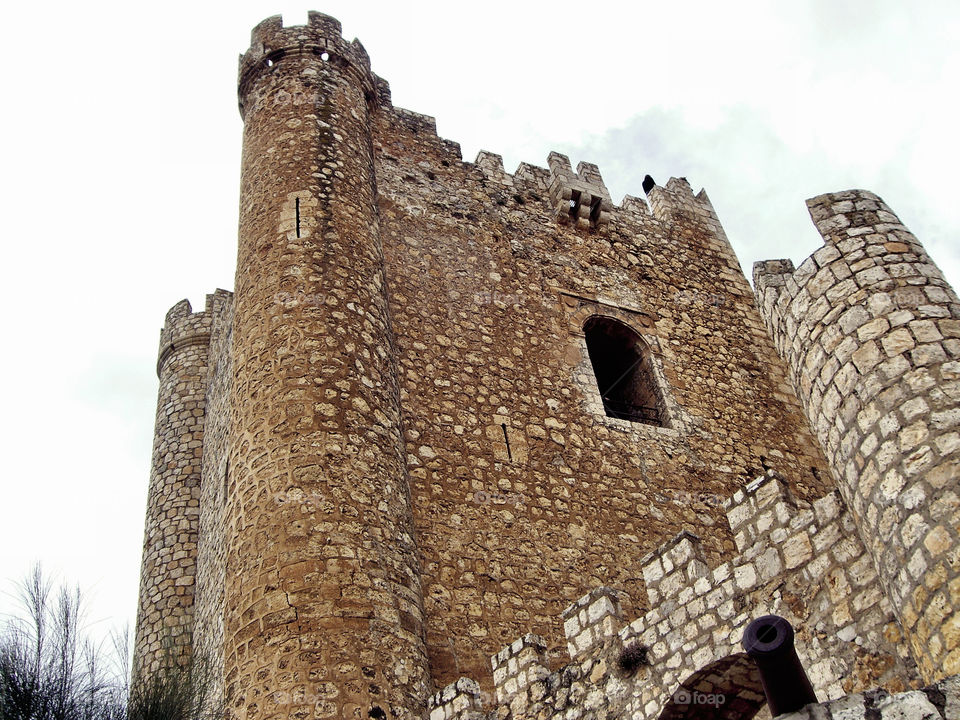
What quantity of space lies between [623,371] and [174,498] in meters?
5.78

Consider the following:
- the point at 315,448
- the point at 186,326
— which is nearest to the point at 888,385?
the point at 315,448

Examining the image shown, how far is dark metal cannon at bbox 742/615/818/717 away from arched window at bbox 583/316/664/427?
699cm

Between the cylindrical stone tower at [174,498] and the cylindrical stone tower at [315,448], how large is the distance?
3336 millimetres

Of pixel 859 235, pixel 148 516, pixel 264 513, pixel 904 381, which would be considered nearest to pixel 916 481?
pixel 904 381

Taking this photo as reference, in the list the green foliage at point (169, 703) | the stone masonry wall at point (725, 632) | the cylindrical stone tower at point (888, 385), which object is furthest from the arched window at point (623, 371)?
the green foliage at point (169, 703)

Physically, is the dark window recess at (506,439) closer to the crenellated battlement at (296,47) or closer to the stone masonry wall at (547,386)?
the stone masonry wall at (547,386)

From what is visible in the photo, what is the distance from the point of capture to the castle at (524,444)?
516 cm

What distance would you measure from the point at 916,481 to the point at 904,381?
1.93 feet

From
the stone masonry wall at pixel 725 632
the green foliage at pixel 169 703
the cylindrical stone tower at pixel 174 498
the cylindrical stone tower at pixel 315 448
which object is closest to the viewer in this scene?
the stone masonry wall at pixel 725 632

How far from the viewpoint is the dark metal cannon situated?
3.98 m

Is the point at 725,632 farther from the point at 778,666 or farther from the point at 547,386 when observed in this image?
the point at 547,386

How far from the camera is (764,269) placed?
20.6ft

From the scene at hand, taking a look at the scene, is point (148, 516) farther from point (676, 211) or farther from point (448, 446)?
point (676, 211)

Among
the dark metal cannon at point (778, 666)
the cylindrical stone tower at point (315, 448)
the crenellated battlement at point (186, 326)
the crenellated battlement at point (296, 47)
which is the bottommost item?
the dark metal cannon at point (778, 666)
